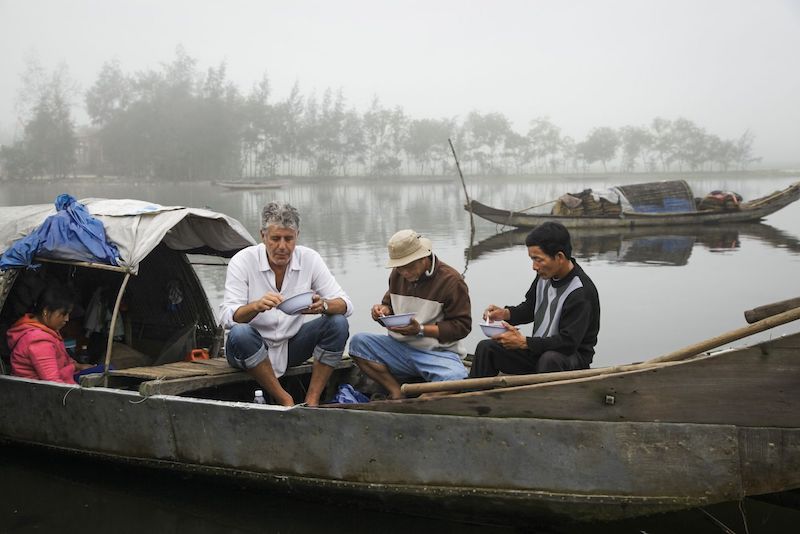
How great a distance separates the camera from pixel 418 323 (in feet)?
12.0

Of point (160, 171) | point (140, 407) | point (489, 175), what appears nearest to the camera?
point (140, 407)

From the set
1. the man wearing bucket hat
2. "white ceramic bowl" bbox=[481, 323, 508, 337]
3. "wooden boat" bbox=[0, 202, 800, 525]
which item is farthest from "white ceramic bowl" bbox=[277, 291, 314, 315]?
"white ceramic bowl" bbox=[481, 323, 508, 337]

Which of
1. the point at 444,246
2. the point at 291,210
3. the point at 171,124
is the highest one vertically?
the point at 171,124

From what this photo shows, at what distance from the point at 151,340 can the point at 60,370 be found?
1222 millimetres

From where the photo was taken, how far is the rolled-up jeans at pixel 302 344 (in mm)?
3752

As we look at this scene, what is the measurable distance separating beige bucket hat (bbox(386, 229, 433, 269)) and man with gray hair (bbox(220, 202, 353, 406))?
396 mm

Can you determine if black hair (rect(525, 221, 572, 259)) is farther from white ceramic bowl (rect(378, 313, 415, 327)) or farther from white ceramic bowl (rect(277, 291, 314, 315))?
white ceramic bowl (rect(277, 291, 314, 315))

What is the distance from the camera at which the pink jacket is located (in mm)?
4129

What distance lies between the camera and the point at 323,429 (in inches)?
133

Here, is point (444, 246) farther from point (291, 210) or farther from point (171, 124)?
point (171, 124)

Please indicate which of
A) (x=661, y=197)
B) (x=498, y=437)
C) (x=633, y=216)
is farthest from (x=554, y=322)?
(x=661, y=197)

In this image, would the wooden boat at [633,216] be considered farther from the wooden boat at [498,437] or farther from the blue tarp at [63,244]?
the wooden boat at [498,437]

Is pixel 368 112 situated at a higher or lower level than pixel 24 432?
higher

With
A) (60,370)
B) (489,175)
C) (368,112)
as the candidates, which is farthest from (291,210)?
(489,175)
